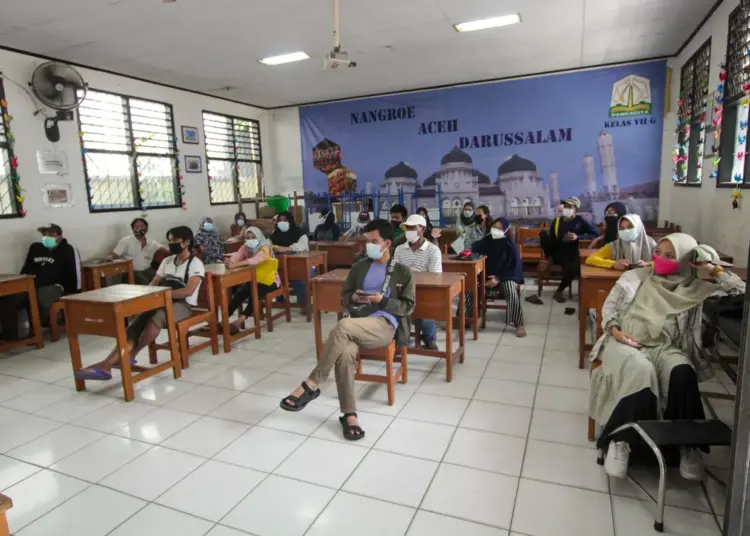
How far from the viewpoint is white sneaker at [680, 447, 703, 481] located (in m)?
1.97

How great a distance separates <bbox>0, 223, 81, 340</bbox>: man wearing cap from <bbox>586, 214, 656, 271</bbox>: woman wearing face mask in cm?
495

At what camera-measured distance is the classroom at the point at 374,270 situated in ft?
6.82

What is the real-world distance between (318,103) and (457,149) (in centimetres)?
262

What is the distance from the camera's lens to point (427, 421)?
9.04 ft

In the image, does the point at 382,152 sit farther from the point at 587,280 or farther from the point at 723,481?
the point at 723,481

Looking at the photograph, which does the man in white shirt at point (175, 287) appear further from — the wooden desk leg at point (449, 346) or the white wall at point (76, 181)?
the white wall at point (76, 181)

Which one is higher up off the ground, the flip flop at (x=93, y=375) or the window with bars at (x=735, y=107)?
the window with bars at (x=735, y=107)

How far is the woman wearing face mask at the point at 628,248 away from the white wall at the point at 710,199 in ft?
1.97

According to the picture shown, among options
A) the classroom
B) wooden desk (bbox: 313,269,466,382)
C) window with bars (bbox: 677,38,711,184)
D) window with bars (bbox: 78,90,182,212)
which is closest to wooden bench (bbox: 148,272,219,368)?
the classroom

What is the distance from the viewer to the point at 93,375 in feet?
10.5

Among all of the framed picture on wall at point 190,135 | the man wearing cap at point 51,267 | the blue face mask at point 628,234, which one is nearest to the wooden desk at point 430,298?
the blue face mask at point 628,234

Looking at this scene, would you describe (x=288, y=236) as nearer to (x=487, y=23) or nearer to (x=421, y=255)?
(x=421, y=255)

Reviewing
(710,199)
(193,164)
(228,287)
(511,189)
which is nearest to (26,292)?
(228,287)

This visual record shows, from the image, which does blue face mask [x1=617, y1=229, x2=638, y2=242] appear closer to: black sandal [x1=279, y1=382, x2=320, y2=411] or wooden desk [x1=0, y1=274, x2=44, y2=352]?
black sandal [x1=279, y1=382, x2=320, y2=411]
